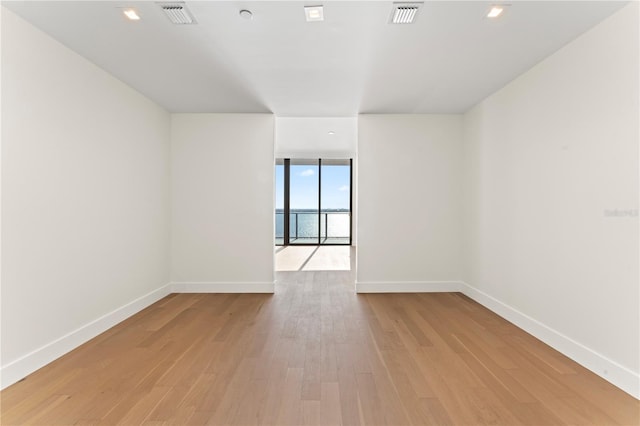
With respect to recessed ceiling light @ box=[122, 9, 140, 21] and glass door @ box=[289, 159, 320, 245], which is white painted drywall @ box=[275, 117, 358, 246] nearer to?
glass door @ box=[289, 159, 320, 245]

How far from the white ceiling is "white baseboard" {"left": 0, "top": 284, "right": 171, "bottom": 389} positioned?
7.26 feet

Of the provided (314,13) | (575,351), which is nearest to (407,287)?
(575,351)

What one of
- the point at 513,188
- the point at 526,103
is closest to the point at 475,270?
the point at 513,188

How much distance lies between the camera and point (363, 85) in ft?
10.4

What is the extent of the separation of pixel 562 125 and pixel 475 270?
6.37 ft

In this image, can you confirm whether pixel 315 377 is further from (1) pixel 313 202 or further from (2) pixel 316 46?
(1) pixel 313 202

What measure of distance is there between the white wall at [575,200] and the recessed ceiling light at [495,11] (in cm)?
73

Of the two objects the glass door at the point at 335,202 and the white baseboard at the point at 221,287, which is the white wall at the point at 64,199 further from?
the glass door at the point at 335,202

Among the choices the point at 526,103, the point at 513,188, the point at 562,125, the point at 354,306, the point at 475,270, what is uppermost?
the point at 526,103

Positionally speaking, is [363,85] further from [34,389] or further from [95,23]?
[34,389]

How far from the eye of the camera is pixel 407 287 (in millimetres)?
4152

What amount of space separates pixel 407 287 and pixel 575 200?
224cm

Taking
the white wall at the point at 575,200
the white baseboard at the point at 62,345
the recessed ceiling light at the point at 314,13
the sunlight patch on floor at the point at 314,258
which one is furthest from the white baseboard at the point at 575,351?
the white baseboard at the point at 62,345

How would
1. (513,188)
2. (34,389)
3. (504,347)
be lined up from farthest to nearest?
1. (513,188)
2. (504,347)
3. (34,389)
